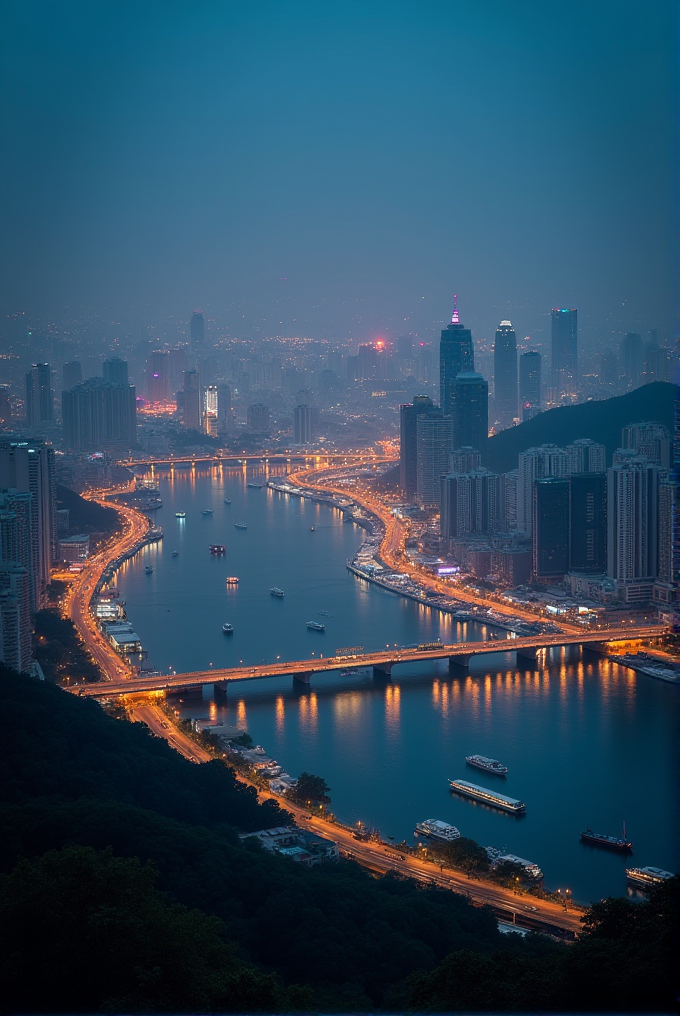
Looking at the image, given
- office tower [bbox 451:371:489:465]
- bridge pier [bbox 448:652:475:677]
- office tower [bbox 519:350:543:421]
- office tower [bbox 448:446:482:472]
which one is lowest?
bridge pier [bbox 448:652:475:677]

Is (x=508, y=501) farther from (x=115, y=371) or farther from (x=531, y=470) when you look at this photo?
(x=115, y=371)

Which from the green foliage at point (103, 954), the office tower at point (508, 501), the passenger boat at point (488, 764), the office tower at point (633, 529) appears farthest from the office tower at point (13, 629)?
the office tower at point (508, 501)

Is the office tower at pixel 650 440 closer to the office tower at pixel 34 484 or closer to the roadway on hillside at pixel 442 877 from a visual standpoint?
the office tower at pixel 34 484

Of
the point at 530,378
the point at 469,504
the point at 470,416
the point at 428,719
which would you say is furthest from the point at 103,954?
the point at 530,378

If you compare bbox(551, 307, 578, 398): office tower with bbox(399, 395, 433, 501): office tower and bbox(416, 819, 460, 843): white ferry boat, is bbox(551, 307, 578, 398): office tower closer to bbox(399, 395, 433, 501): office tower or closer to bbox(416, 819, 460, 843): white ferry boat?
bbox(399, 395, 433, 501): office tower

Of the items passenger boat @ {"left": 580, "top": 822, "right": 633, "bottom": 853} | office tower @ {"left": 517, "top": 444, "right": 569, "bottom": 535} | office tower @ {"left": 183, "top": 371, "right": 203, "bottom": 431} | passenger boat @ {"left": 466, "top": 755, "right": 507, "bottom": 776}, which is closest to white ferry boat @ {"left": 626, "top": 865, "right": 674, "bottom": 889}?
passenger boat @ {"left": 580, "top": 822, "right": 633, "bottom": 853}

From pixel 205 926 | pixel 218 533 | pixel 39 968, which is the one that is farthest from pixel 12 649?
pixel 218 533
